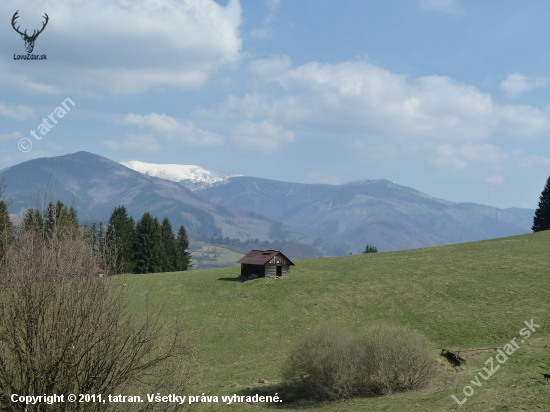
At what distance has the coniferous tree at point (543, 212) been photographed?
102319 mm

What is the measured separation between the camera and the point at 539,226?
345ft

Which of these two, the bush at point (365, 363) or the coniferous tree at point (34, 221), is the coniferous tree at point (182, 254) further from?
the coniferous tree at point (34, 221)

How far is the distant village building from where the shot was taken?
64562 mm

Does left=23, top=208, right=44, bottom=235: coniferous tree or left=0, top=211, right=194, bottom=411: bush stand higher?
left=23, top=208, right=44, bottom=235: coniferous tree

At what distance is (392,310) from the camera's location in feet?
167

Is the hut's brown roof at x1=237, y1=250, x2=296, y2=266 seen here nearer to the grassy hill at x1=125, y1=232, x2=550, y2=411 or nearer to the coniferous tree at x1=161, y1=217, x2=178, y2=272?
the grassy hill at x1=125, y1=232, x2=550, y2=411

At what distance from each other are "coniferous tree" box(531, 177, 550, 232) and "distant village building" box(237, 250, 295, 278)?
69.1 meters

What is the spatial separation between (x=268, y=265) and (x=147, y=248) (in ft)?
132

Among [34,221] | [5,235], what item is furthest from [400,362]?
[5,235]

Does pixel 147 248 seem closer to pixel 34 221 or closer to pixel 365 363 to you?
pixel 365 363

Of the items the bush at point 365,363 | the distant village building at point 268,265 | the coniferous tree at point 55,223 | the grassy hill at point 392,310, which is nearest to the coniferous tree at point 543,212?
the grassy hill at point 392,310

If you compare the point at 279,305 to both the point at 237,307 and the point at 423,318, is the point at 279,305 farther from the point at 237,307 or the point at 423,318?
the point at 423,318

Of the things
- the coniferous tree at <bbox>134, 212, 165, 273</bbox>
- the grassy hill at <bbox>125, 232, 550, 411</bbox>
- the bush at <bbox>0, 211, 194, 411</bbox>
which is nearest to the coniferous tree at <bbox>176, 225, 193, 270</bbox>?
the coniferous tree at <bbox>134, 212, 165, 273</bbox>

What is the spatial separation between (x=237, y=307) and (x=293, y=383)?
22.4 meters
